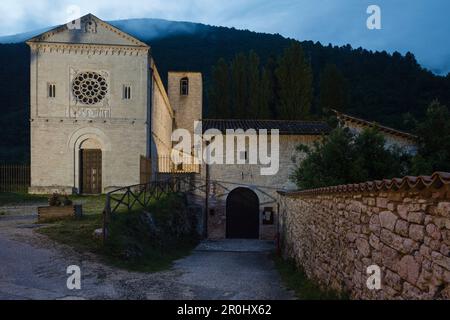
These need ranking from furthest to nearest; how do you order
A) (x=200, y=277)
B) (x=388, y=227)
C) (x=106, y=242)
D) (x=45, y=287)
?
(x=106, y=242) → (x=200, y=277) → (x=45, y=287) → (x=388, y=227)

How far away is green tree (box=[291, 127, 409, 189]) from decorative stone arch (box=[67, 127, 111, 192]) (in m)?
12.9

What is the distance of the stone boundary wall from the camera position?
3029 mm

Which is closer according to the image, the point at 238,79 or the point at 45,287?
the point at 45,287

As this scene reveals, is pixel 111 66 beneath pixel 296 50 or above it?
beneath

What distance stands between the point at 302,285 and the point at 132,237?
4.87 m

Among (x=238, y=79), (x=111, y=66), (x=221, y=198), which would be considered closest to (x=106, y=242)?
(x=221, y=198)

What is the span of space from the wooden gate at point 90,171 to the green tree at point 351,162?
13.3 metres

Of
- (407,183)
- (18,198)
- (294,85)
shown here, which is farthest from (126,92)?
(294,85)

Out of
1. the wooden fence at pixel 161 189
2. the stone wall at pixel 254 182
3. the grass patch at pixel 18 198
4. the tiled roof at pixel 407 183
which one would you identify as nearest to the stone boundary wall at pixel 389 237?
the tiled roof at pixel 407 183

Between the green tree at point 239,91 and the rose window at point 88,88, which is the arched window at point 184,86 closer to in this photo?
the green tree at point 239,91

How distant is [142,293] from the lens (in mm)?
6746

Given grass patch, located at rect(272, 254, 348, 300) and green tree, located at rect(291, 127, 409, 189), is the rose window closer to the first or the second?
green tree, located at rect(291, 127, 409, 189)

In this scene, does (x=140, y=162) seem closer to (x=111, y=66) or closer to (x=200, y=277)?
(x=111, y=66)
